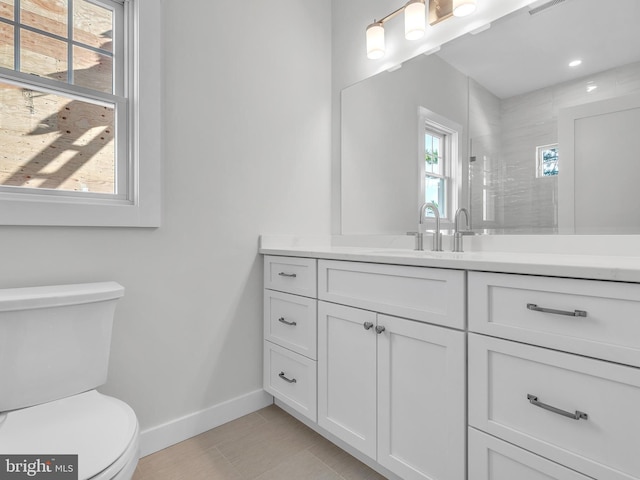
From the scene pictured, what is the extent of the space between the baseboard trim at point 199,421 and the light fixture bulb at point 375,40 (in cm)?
198

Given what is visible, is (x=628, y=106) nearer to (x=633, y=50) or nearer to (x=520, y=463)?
(x=633, y=50)

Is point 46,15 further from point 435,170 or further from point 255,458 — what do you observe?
point 255,458

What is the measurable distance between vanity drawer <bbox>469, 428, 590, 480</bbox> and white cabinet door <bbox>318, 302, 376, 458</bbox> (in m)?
0.38

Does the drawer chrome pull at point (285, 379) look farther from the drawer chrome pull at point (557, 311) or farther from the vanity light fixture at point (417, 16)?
the vanity light fixture at point (417, 16)

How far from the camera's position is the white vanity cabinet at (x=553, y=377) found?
781mm

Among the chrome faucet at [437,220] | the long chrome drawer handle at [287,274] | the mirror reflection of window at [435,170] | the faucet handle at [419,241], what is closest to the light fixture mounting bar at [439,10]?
the mirror reflection of window at [435,170]

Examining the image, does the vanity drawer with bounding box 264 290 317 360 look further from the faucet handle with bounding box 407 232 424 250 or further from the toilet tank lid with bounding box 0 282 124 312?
the toilet tank lid with bounding box 0 282 124 312

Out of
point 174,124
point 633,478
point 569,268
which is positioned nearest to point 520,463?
point 633,478

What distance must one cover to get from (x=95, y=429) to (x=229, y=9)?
1908 millimetres

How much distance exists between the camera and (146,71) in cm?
152

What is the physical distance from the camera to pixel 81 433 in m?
0.93

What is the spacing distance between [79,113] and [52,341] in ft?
3.00

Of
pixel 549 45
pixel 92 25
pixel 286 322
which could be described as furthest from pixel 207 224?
pixel 549 45

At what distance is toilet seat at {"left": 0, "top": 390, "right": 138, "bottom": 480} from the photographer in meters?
0.84
